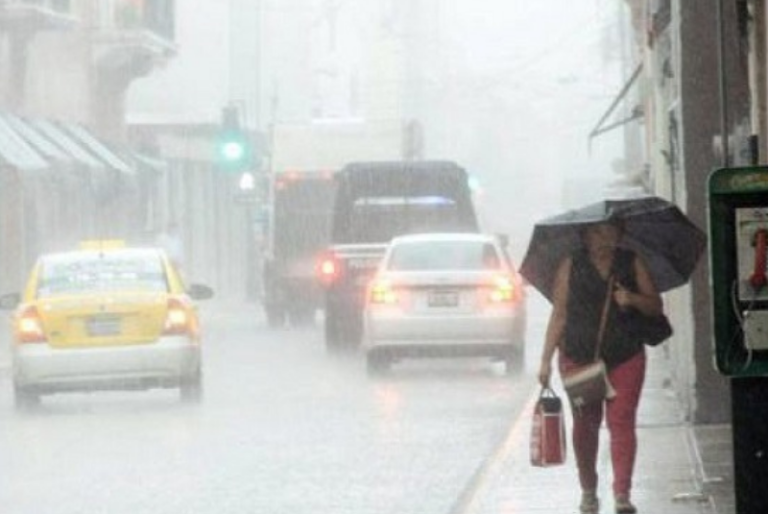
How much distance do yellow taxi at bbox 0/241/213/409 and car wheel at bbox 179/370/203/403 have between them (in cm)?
2

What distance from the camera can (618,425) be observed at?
1438cm

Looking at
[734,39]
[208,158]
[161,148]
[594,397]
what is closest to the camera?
[594,397]

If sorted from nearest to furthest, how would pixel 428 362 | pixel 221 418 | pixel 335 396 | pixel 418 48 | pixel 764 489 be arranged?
pixel 764 489 < pixel 221 418 < pixel 335 396 < pixel 428 362 < pixel 418 48

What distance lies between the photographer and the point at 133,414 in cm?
2511

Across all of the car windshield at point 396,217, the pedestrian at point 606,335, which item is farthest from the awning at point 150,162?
the pedestrian at point 606,335

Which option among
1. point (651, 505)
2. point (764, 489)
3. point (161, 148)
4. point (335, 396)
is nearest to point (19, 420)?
point (335, 396)

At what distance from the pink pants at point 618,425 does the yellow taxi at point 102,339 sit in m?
11.0

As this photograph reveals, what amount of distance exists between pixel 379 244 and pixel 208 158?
113 ft

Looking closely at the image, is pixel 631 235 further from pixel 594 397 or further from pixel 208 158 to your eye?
pixel 208 158

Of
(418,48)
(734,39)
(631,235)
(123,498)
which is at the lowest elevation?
(123,498)

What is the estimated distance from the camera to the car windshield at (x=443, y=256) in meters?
30.4

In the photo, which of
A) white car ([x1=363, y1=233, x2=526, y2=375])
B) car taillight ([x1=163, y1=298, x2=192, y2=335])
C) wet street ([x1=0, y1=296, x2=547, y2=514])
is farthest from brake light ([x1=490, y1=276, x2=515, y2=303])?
car taillight ([x1=163, y1=298, x2=192, y2=335])

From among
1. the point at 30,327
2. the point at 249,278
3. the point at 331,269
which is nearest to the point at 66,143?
the point at 249,278

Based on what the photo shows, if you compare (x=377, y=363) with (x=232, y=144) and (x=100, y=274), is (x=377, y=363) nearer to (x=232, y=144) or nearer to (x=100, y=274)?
(x=100, y=274)
